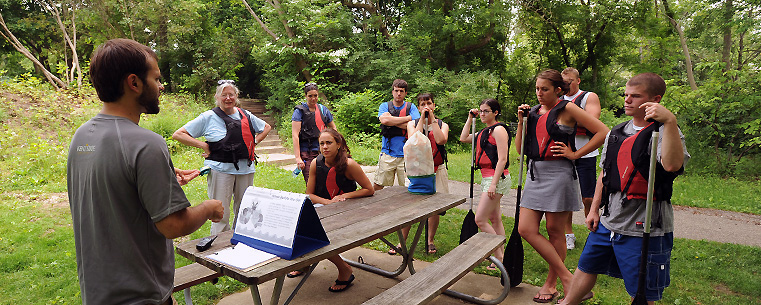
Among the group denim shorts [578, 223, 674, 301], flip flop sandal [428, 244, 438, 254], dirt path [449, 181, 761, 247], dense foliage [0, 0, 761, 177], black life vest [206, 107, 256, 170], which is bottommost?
dirt path [449, 181, 761, 247]

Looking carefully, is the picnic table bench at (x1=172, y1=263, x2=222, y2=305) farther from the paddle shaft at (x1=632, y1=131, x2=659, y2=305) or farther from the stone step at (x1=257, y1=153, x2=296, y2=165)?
the stone step at (x1=257, y1=153, x2=296, y2=165)

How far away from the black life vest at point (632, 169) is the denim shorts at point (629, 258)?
0.20 metres

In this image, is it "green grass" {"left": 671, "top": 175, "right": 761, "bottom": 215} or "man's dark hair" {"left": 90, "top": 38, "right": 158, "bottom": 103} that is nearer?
"man's dark hair" {"left": 90, "top": 38, "right": 158, "bottom": 103}

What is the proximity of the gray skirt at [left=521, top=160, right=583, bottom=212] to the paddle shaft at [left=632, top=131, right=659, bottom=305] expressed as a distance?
0.85 m

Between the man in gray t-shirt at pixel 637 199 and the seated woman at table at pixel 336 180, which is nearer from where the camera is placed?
the man in gray t-shirt at pixel 637 199

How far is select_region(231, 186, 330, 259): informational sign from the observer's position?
7.96 ft

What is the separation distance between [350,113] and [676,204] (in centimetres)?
939

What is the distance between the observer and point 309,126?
557cm

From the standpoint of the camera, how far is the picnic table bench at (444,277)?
2.75 m

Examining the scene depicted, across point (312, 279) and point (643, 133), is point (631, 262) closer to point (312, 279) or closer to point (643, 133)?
point (643, 133)

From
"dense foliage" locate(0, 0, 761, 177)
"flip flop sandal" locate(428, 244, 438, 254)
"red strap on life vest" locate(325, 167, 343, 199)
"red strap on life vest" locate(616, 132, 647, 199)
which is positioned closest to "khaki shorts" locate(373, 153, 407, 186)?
"flip flop sandal" locate(428, 244, 438, 254)

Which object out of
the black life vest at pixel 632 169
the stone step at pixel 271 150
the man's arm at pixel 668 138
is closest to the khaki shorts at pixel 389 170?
the black life vest at pixel 632 169

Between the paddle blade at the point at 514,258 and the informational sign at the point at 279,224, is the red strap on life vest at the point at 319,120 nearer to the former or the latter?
the paddle blade at the point at 514,258

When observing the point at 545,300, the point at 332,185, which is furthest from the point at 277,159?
the point at 545,300
